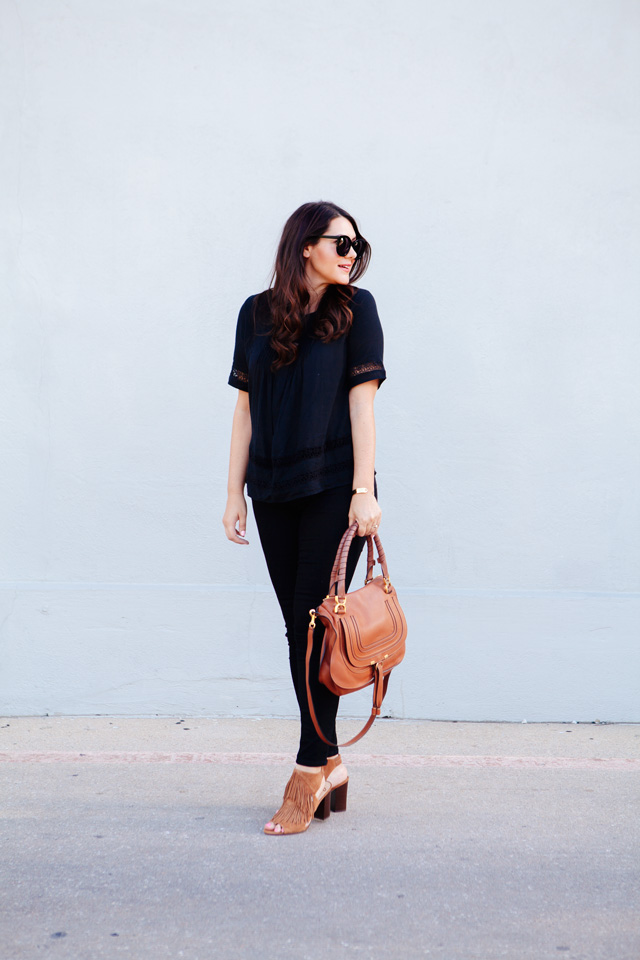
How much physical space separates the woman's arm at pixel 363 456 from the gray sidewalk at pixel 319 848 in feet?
3.06

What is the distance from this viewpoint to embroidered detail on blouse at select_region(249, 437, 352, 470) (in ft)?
8.18

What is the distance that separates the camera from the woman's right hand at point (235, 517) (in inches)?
108

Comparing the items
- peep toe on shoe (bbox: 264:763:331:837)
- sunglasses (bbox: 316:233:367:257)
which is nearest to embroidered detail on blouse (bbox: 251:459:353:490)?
sunglasses (bbox: 316:233:367:257)

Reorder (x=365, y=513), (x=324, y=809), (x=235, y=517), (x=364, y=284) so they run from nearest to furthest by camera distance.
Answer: (x=365, y=513), (x=324, y=809), (x=235, y=517), (x=364, y=284)

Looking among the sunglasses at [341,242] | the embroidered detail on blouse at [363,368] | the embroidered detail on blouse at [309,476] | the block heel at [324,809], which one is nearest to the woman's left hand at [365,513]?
the embroidered detail on blouse at [309,476]

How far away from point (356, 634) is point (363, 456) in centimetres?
52

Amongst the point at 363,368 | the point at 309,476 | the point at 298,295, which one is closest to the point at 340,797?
the point at 309,476

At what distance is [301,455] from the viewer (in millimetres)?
2498

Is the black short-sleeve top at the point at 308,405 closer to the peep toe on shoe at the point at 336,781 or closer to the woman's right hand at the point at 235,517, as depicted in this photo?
the woman's right hand at the point at 235,517

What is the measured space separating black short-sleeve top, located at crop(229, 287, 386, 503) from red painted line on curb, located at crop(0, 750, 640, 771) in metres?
1.19

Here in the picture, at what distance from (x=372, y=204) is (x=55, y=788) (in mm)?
2657

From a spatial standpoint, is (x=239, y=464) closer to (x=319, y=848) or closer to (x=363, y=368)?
(x=363, y=368)

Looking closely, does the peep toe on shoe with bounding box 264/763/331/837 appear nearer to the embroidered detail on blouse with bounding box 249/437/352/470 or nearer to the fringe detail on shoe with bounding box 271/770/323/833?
the fringe detail on shoe with bounding box 271/770/323/833

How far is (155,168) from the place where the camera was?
148 inches
